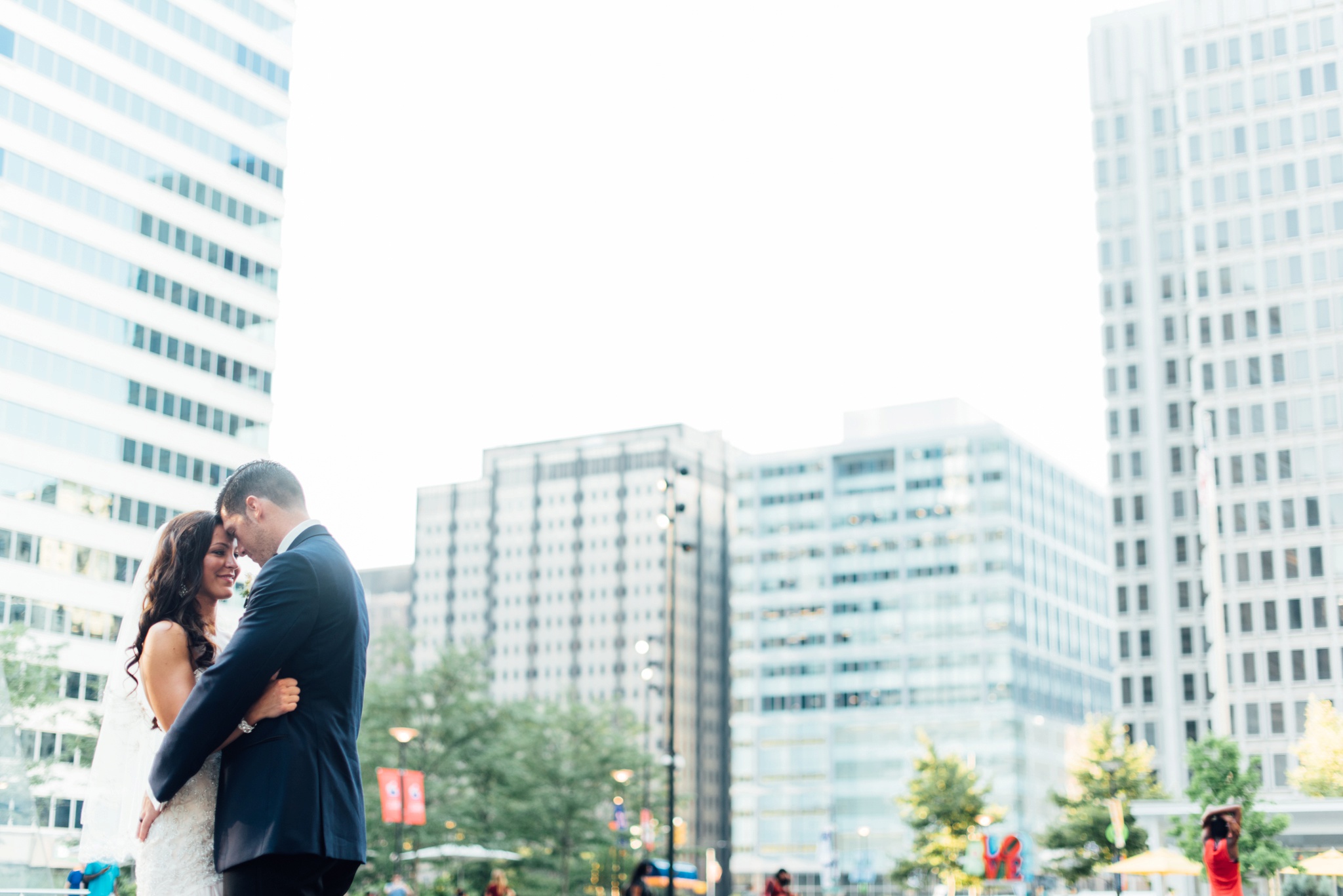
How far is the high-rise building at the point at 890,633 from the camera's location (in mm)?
135125

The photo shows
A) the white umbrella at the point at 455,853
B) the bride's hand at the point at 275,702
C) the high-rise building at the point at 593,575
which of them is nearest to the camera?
the bride's hand at the point at 275,702

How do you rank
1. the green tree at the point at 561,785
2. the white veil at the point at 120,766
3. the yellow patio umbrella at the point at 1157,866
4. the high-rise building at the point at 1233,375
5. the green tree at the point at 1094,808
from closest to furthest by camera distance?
the white veil at the point at 120,766 → the yellow patio umbrella at the point at 1157,866 → the green tree at the point at 561,785 → the green tree at the point at 1094,808 → the high-rise building at the point at 1233,375

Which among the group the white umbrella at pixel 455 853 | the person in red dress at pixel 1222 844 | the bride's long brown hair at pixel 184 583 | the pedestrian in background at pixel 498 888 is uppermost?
the bride's long brown hair at pixel 184 583

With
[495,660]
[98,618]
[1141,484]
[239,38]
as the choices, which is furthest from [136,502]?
[495,660]

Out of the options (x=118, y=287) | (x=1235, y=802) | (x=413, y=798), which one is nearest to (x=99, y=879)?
(x=413, y=798)

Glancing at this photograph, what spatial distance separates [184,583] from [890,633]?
141m

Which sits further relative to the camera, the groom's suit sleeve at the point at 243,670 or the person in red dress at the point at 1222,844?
the person in red dress at the point at 1222,844

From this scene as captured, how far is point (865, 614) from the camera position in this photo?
143875 millimetres

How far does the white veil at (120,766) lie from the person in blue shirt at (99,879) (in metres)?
11.5

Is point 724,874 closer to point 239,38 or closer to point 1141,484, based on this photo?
point 1141,484

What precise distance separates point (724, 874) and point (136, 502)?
3472 inches

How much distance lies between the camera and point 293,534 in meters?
4.54

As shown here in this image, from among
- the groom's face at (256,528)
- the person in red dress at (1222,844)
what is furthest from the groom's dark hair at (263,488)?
the person in red dress at (1222,844)

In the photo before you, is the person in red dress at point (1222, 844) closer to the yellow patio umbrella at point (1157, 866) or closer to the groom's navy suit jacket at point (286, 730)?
the groom's navy suit jacket at point (286, 730)
